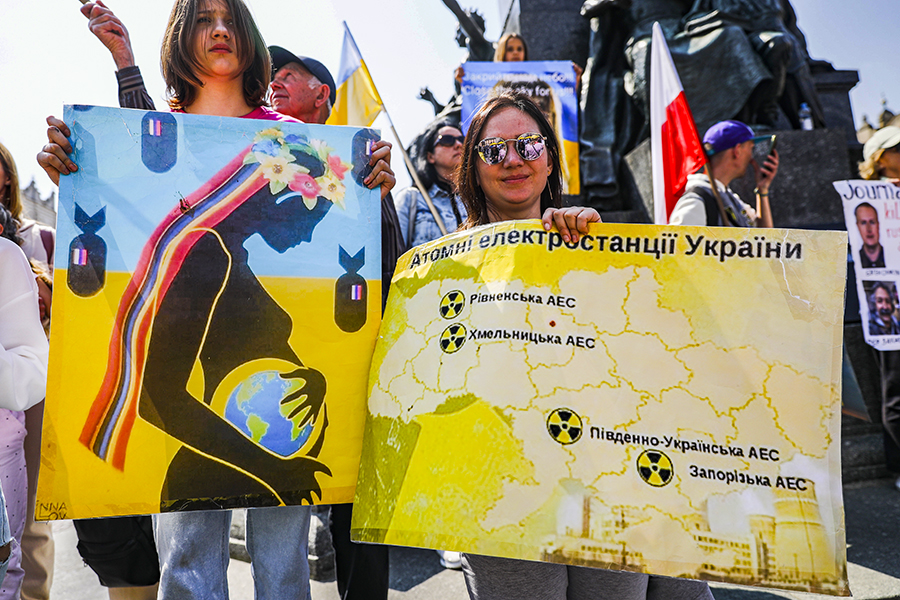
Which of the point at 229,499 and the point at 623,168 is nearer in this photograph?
the point at 229,499

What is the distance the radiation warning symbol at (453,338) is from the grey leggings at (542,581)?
0.47 m

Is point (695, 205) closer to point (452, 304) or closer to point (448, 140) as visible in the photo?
point (448, 140)

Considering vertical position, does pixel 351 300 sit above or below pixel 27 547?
above

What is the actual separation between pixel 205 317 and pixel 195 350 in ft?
0.28

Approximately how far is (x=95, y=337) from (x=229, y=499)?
500 mm

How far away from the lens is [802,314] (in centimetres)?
121

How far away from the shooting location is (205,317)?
1.45 meters

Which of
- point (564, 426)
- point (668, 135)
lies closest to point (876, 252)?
point (668, 135)

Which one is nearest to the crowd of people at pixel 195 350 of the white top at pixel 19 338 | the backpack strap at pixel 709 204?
the white top at pixel 19 338

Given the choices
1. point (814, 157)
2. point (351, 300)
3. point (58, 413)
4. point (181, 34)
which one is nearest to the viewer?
point (58, 413)

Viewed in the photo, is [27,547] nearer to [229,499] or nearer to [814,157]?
[229,499]

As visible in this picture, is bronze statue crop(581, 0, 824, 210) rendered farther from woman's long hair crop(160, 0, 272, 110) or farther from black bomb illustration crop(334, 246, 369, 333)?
black bomb illustration crop(334, 246, 369, 333)

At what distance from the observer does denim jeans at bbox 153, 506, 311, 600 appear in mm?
1397

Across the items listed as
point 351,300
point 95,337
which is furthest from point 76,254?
point 351,300
